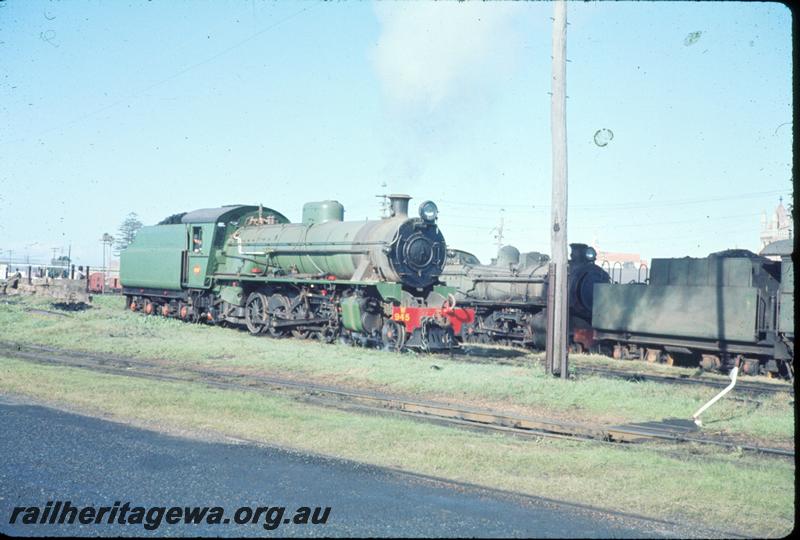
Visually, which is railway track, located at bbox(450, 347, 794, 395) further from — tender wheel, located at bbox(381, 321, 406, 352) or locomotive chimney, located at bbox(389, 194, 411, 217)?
locomotive chimney, located at bbox(389, 194, 411, 217)

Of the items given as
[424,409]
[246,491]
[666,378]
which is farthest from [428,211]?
[246,491]

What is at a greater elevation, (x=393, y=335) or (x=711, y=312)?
(x=711, y=312)

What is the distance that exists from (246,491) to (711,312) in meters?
13.9

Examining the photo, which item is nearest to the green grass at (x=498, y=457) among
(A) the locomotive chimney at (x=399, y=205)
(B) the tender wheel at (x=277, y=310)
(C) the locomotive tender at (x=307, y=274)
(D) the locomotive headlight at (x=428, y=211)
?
(C) the locomotive tender at (x=307, y=274)

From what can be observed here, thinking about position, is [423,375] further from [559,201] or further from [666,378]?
[666,378]

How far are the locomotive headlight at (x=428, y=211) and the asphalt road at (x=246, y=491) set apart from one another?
1190 centimetres

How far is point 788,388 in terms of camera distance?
14633 mm

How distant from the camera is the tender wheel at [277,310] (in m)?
21.8

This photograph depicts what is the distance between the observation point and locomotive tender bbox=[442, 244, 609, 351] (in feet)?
72.9

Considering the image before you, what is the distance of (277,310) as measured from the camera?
22.1m

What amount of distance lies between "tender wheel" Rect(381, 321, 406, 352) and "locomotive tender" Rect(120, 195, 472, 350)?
29 mm

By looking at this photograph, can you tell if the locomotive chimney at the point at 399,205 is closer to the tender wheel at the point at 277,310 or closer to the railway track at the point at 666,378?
the railway track at the point at 666,378

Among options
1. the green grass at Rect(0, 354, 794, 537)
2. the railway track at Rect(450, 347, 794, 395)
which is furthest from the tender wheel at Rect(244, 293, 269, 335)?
the green grass at Rect(0, 354, 794, 537)

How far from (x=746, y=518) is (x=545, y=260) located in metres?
18.9
